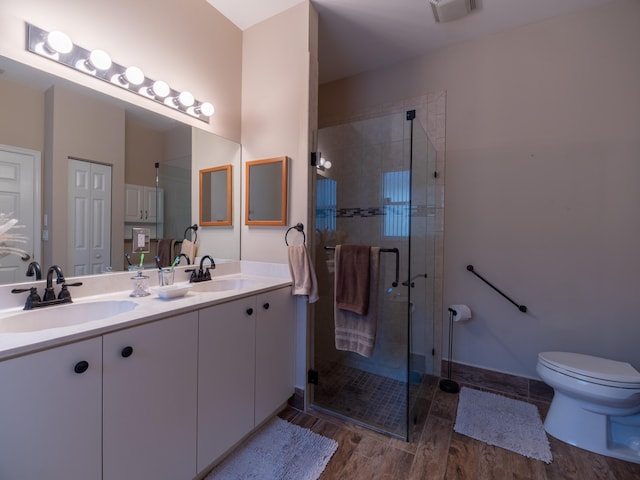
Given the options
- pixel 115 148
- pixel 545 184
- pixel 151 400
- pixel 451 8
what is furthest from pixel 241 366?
pixel 451 8

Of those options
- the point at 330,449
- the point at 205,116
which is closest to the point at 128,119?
the point at 205,116

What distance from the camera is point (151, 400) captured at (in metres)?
1.08

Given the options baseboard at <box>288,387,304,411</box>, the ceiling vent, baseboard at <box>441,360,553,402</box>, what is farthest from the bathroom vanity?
the ceiling vent

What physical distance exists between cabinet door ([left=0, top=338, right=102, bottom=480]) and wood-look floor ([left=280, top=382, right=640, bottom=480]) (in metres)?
1.05

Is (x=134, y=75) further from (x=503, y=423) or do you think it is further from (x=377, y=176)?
(x=503, y=423)

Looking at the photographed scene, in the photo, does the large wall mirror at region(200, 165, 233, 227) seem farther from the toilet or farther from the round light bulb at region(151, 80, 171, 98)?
the toilet

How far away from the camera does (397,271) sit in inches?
73.7

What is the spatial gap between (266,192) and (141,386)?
1366mm

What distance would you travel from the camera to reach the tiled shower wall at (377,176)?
1928 millimetres

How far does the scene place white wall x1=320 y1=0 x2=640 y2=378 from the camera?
1.81 metres

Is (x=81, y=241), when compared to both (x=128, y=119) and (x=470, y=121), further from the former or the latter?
(x=470, y=121)

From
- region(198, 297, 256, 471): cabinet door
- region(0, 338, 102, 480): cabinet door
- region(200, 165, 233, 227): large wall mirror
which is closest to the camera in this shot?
region(0, 338, 102, 480): cabinet door

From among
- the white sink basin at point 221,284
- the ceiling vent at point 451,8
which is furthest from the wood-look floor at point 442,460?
the ceiling vent at point 451,8

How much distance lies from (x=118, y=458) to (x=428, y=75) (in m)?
3.08
